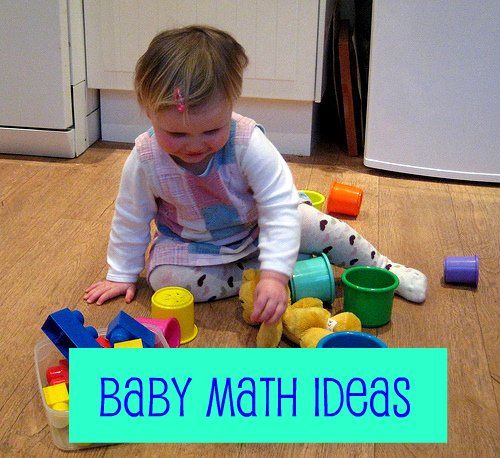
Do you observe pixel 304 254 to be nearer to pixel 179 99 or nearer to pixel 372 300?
pixel 372 300

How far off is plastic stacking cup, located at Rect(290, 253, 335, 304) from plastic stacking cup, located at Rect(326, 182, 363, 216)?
0.41 meters

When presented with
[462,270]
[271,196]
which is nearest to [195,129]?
[271,196]

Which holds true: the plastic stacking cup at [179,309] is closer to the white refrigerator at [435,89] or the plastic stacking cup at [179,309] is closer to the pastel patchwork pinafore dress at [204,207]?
the pastel patchwork pinafore dress at [204,207]

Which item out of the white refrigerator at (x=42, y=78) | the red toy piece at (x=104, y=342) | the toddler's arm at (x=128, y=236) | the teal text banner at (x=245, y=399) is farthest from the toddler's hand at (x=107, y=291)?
the white refrigerator at (x=42, y=78)

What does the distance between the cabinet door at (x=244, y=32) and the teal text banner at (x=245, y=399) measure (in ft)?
3.84

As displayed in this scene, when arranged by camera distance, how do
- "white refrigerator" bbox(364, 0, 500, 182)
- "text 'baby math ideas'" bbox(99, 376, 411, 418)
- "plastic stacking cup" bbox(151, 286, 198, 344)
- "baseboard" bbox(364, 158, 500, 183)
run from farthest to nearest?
"baseboard" bbox(364, 158, 500, 183), "white refrigerator" bbox(364, 0, 500, 182), "plastic stacking cup" bbox(151, 286, 198, 344), "text 'baby math ideas'" bbox(99, 376, 411, 418)

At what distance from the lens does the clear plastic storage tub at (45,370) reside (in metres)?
0.87

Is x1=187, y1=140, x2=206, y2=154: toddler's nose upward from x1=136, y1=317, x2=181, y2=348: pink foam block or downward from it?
upward

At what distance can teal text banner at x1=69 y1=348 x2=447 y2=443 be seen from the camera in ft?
2.79

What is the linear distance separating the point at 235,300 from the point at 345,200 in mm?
448

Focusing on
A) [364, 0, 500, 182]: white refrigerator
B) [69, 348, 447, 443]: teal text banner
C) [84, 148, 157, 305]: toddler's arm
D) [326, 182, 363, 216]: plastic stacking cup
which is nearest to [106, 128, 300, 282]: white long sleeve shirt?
[84, 148, 157, 305]: toddler's arm

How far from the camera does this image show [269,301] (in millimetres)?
1022

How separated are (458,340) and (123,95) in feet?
4.17

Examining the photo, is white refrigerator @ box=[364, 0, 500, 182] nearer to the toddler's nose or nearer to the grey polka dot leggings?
the grey polka dot leggings
